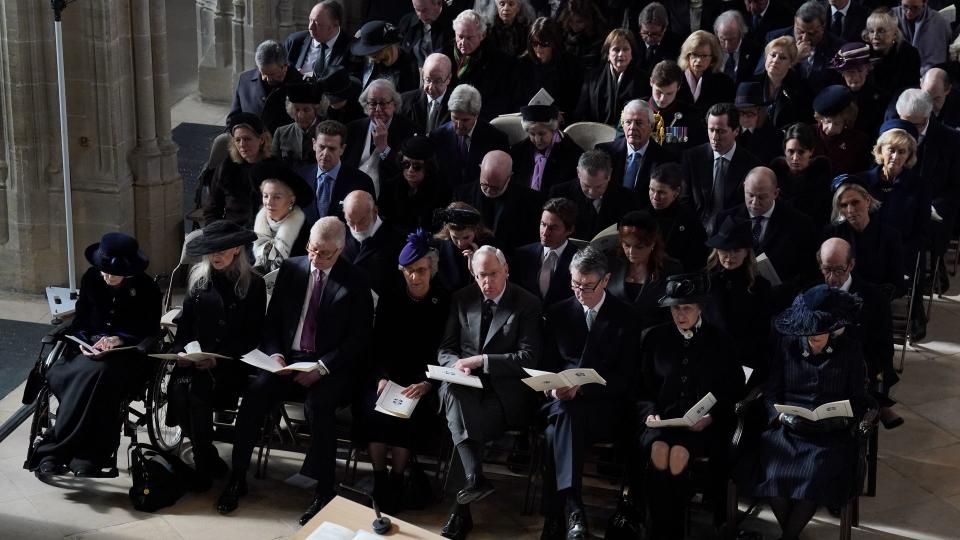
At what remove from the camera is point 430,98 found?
425 inches

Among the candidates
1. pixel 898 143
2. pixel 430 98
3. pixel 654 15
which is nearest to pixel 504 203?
pixel 430 98

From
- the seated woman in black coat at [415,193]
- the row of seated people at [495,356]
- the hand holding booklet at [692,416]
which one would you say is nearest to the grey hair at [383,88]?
Result: the seated woman in black coat at [415,193]

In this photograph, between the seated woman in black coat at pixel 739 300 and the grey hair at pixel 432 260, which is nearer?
the grey hair at pixel 432 260

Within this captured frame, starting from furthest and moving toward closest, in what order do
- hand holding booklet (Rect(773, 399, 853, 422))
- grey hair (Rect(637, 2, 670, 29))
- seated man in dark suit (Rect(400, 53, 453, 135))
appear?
grey hair (Rect(637, 2, 670, 29)) → seated man in dark suit (Rect(400, 53, 453, 135)) → hand holding booklet (Rect(773, 399, 853, 422))

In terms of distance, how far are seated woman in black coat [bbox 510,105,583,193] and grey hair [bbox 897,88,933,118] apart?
2296mm

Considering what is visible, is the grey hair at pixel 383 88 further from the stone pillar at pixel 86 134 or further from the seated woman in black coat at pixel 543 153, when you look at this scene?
the stone pillar at pixel 86 134

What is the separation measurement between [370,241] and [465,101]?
5.47ft

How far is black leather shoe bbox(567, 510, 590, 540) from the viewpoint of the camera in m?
7.75

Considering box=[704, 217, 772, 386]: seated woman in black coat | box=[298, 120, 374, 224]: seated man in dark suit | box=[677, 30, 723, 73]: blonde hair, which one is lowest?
box=[704, 217, 772, 386]: seated woman in black coat

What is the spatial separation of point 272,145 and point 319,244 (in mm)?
2175

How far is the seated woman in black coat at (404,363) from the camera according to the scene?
320 inches

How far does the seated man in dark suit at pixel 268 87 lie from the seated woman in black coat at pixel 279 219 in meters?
1.65

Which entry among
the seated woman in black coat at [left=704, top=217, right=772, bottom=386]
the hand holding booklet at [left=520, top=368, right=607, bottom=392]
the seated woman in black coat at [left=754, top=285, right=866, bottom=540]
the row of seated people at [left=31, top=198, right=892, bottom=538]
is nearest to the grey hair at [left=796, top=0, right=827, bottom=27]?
the row of seated people at [left=31, top=198, right=892, bottom=538]

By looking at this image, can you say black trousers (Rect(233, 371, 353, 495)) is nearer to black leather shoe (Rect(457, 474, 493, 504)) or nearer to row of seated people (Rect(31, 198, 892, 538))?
row of seated people (Rect(31, 198, 892, 538))
